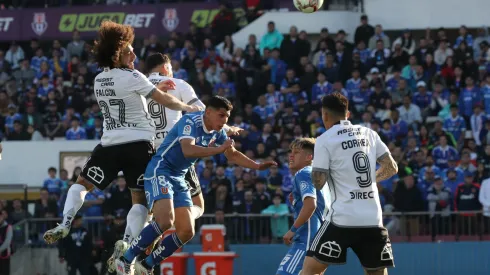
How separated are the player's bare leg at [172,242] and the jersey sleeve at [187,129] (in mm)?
844

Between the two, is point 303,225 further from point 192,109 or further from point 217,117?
point 192,109

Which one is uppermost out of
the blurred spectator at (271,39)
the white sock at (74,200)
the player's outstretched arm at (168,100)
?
the blurred spectator at (271,39)

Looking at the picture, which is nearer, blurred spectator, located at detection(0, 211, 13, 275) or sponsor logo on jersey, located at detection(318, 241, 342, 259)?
sponsor logo on jersey, located at detection(318, 241, 342, 259)

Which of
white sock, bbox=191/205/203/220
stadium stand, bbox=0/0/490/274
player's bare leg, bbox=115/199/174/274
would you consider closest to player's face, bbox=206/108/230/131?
player's bare leg, bbox=115/199/174/274

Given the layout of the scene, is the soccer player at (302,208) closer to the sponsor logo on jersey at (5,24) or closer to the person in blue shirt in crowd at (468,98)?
the person in blue shirt in crowd at (468,98)

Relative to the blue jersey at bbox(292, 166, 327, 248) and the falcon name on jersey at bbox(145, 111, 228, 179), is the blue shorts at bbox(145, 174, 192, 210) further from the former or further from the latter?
the blue jersey at bbox(292, 166, 327, 248)

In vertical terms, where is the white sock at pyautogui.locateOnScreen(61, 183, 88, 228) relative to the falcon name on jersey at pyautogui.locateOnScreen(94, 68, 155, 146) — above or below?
below

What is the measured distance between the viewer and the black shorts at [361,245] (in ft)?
33.0

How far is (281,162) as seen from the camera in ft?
74.7

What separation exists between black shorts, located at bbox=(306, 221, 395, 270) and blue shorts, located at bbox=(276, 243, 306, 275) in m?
1.44

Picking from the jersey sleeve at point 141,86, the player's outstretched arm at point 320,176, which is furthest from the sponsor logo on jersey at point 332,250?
the jersey sleeve at point 141,86

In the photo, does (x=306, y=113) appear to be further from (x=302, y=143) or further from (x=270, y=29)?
(x=302, y=143)

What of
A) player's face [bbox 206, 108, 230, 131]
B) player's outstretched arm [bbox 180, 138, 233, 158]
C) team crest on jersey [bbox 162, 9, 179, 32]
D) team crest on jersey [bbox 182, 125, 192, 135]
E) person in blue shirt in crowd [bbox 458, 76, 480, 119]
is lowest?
player's outstretched arm [bbox 180, 138, 233, 158]

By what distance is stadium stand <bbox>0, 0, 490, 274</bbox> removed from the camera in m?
20.7
